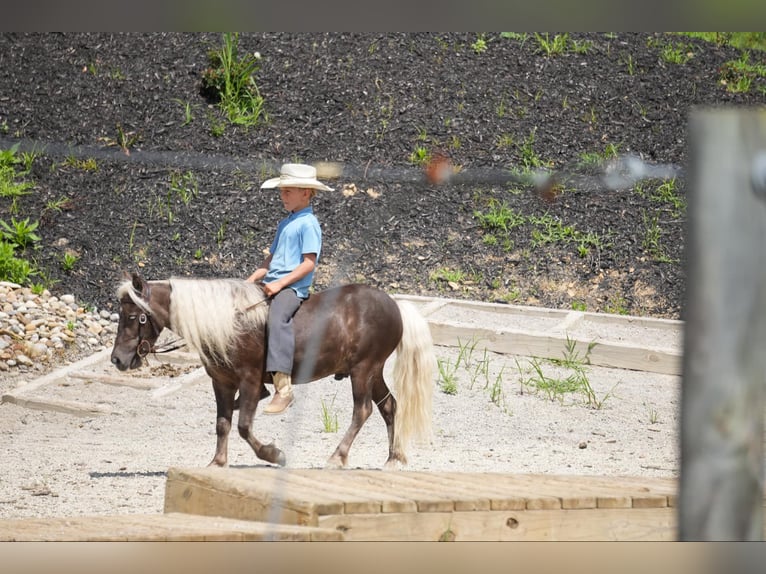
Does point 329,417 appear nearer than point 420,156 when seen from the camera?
Yes

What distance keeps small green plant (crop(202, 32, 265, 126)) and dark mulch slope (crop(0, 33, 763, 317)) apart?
12cm

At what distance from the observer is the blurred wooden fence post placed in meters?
1.61

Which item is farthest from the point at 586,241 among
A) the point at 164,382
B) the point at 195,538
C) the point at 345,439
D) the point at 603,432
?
the point at 195,538

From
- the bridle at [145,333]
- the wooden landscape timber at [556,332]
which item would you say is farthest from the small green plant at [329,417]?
the bridle at [145,333]

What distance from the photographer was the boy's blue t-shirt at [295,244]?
3900 mm

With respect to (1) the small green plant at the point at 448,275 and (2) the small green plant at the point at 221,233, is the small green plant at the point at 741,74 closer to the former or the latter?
(1) the small green plant at the point at 448,275

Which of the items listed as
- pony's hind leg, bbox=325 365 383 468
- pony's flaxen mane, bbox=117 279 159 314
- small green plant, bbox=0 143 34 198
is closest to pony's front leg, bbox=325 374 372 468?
pony's hind leg, bbox=325 365 383 468

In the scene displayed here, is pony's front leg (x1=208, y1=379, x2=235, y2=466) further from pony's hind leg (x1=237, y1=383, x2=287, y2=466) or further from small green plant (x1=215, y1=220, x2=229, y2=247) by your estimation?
small green plant (x1=215, y1=220, x2=229, y2=247)

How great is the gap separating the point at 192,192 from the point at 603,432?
4.02 metres

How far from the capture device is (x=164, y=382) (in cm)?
551

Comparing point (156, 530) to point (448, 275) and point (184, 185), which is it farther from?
point (184, 185)

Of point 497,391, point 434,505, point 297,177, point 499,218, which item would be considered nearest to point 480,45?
point 499,218

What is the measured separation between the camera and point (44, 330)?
6.14m

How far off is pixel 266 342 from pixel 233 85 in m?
5.16
